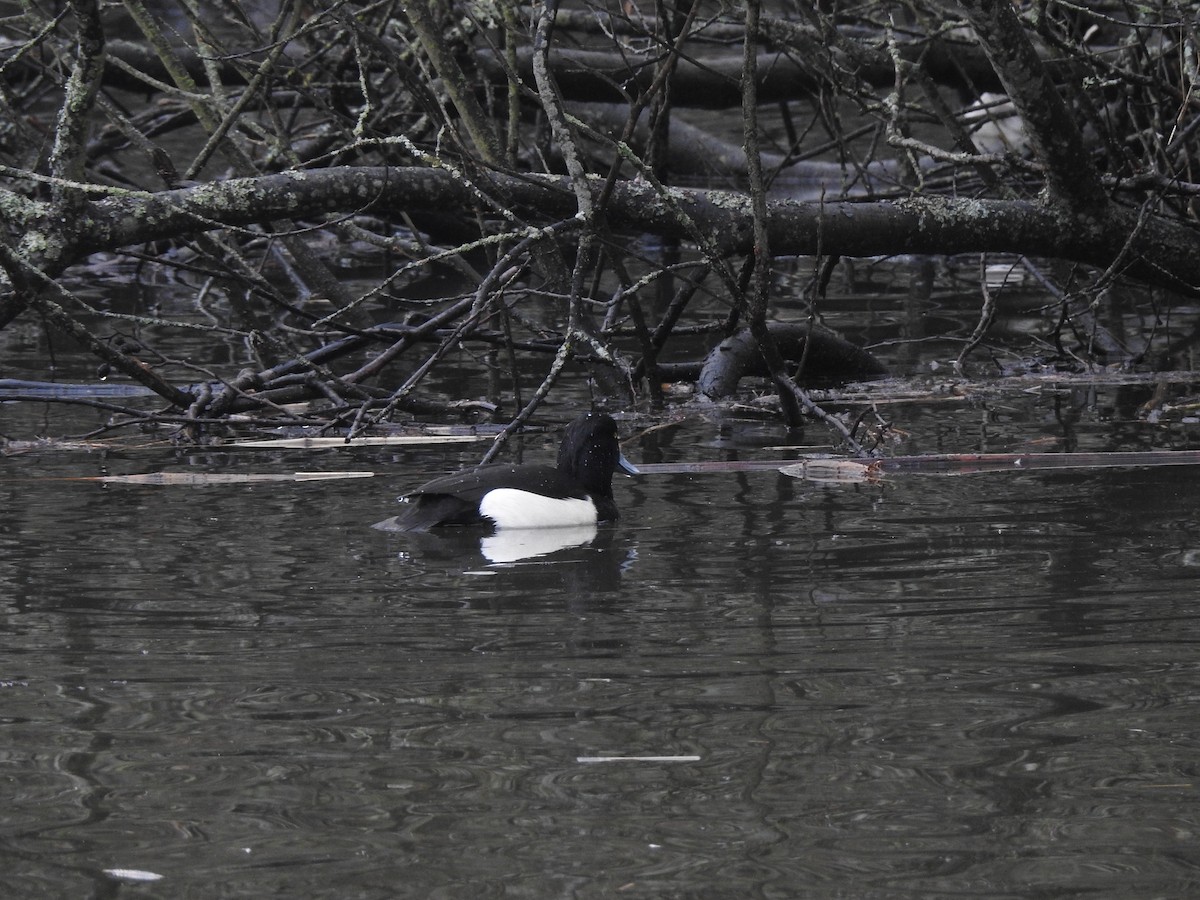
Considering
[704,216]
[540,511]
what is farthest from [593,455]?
[704,216]

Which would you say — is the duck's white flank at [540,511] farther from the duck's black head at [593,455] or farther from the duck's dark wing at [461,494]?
the duck's black head at [593,455]

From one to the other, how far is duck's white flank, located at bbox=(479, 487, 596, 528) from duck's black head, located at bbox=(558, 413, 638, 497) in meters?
0.14

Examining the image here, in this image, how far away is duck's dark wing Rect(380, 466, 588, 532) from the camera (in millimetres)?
6316

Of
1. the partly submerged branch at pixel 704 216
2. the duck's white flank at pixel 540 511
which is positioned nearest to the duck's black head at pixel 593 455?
the duck's white flank at pixel 540 511

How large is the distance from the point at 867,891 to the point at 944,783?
1.81ft

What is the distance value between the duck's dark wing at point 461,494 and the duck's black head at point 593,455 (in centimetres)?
15

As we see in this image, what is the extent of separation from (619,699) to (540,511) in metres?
2.41

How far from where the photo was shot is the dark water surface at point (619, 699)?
11.0 ft

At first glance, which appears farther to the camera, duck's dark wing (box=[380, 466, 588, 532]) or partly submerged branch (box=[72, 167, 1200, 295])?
partly submerged branch (box=[72, 167, 1200, 295])

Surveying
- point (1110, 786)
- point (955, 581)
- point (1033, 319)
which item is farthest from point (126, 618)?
point (1033, 319)

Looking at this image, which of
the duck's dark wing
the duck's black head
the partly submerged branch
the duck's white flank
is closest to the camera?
the duck's dark wing

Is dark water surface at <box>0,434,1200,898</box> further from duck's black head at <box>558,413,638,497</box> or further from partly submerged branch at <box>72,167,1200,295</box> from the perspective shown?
partly submerged branch at <box>72,167,1200,295</box>

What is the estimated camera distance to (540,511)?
6.66 metres

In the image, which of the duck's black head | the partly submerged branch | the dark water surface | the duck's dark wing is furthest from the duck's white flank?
the partly submerged branch
